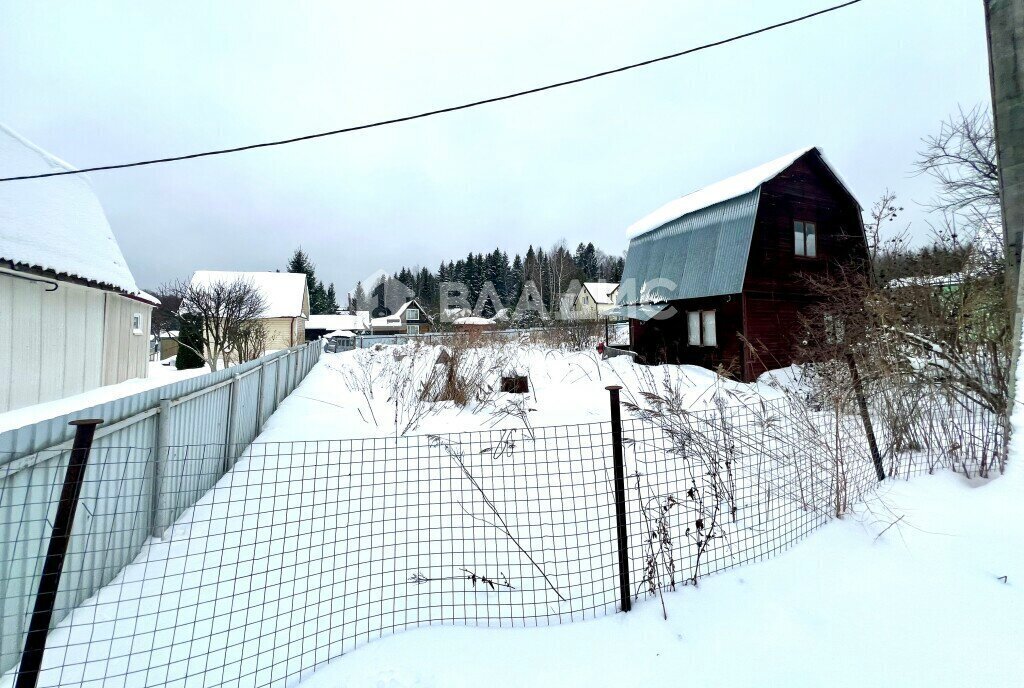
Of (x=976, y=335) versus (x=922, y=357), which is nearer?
(x=976, y=335)

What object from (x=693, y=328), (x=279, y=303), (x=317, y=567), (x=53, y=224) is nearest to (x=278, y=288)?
(x=279, y=303)

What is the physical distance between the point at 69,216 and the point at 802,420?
16006mm

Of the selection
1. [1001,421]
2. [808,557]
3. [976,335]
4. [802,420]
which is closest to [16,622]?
[808,557]

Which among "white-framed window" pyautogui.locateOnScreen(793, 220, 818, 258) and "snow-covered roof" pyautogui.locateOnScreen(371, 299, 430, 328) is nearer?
"white-framed window" pyautogui.locateOnScreen(793, 220, 818, 258)

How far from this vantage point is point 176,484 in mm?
3174

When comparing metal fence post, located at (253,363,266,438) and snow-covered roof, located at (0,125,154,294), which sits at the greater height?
snow-covered roof, located at (0,125,154,294)

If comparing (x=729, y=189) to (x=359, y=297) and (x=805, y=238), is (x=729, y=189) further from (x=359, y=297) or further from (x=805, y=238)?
(x=359, y=297)

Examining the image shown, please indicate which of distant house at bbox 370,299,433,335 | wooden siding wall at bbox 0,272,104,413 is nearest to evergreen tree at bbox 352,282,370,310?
distant house at bbox 370,299,433,335

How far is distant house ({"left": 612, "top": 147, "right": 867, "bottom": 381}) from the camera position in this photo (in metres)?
12.0

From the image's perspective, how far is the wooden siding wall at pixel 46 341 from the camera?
6906mm

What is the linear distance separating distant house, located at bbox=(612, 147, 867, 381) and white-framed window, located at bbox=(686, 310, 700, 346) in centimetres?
3

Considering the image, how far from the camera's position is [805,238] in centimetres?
1312

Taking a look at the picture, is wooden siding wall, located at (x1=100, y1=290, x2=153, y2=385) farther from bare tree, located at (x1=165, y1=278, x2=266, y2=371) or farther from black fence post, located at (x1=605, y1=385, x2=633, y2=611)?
black fence post, located at (x1=605, y1=385, x2=633, y2=611)

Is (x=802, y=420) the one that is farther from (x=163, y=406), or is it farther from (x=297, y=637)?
(x=163, y=406)
